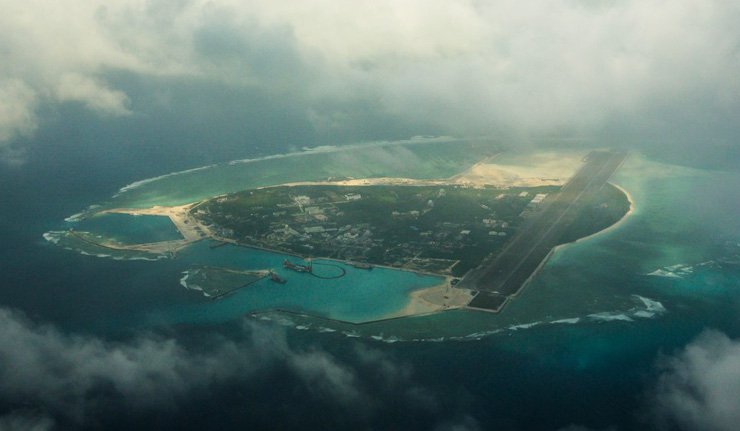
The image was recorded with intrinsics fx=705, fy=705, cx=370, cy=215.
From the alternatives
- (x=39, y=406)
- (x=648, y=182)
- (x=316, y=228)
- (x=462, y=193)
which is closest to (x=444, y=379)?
(x=39, y=406)

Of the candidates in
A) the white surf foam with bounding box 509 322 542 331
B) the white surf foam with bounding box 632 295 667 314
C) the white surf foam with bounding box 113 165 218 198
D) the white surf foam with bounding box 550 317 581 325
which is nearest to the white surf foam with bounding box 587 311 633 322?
the white surf foam with bounding box 550 317 581 325

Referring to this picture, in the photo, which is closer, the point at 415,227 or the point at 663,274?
the point at 663,274

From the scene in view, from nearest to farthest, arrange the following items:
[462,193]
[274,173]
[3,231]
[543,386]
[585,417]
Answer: [585,417] < [543,386] < [3,231] < [462,193] < [274,173]

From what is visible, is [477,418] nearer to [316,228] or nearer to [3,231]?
[316,228]

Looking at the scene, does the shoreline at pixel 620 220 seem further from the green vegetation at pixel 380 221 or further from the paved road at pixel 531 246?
the green vegetation at pixel 380 221

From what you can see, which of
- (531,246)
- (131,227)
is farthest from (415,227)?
(131,227)

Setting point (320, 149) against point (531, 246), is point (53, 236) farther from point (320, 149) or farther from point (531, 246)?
point (320, 149)

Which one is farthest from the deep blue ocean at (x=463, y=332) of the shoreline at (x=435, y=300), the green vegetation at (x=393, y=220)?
the green vegetation at (x=393, y=220)
